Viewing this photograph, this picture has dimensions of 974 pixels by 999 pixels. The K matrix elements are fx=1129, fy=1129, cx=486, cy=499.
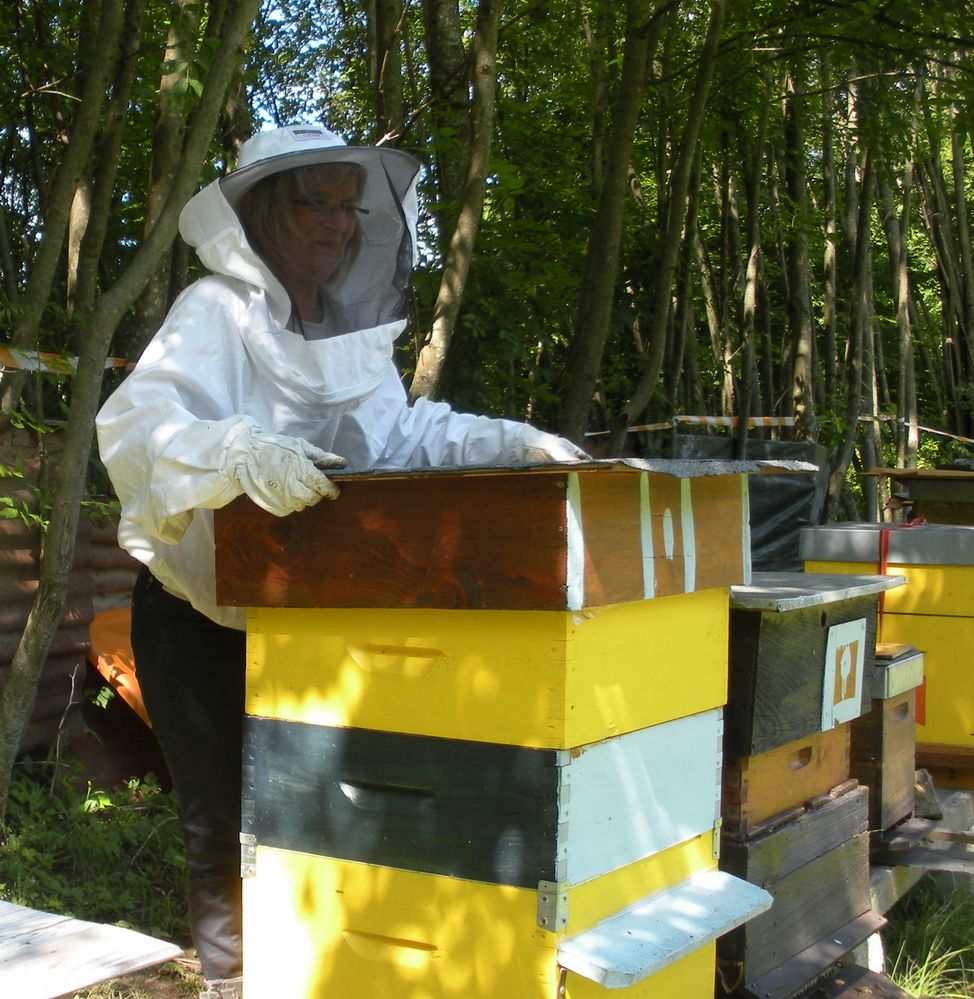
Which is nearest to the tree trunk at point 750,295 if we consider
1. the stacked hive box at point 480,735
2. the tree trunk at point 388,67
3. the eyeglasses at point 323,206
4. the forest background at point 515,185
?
the forest background at point 515,185

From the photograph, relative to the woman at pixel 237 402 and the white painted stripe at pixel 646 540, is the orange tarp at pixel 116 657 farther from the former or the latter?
the white painted stripe at pixel 646 540

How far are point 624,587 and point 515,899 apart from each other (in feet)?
1.52

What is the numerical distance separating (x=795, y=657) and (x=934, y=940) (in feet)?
4.42

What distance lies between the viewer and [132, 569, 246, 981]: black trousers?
2.04 metres

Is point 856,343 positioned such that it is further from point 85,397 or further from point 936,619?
point 85,397

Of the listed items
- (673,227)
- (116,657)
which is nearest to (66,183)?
(116,657)

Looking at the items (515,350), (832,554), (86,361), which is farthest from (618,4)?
(86,361)

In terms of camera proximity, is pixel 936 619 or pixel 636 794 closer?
pixel 636 794

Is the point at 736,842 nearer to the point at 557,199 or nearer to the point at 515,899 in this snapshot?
the point at 515,899

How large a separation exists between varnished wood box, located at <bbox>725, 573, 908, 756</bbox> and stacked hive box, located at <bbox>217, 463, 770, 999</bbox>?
0.86 ft

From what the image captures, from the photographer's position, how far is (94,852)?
130 inches

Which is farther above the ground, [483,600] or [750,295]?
[750,295]

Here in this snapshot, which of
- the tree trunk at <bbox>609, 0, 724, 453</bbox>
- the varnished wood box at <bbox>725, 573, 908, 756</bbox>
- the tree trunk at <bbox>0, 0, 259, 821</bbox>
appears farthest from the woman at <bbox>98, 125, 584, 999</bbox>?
the tree trunk at <bbox>609, 0, 724, 453</bbox>

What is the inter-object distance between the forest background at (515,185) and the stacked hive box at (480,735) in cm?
158
